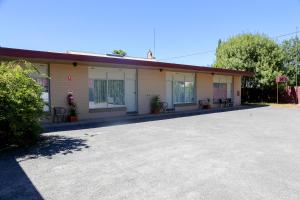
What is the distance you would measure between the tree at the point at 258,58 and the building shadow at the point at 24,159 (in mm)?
21264

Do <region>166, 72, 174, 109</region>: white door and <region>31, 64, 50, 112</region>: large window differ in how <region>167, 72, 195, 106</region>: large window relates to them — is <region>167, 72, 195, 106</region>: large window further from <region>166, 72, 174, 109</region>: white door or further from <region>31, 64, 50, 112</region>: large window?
<region>31, 64, 50, 112</region>: large window

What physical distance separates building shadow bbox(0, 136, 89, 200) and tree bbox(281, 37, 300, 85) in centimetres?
2582

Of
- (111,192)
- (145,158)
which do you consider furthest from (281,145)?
(111,192)

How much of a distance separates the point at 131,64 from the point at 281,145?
837 cm

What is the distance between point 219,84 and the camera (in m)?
21.2

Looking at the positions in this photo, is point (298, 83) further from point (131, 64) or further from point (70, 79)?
point (70, 79)

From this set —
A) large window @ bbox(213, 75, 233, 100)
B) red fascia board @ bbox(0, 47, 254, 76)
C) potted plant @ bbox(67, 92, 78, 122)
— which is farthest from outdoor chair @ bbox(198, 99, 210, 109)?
potted plant @ bbox(67, 92, 78, 122)

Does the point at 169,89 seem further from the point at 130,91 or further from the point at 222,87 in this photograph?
the point at 222,87

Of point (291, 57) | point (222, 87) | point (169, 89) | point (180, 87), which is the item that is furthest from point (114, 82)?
point (291, 57)

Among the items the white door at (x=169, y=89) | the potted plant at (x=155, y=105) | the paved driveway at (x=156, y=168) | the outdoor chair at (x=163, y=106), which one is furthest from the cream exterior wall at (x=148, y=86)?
the paved driveway at (x=156, y=168)

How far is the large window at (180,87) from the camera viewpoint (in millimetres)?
17469

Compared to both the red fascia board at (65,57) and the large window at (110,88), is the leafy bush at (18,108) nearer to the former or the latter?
the red fascia board at (65,57)

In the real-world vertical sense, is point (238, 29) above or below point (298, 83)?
above

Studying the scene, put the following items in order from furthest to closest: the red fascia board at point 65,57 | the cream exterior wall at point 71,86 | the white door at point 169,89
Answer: the white door at point 169,89 → the cream exterior wall at point 71,86 → the red fascia board at point 65,57
